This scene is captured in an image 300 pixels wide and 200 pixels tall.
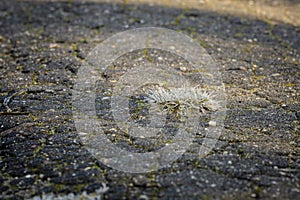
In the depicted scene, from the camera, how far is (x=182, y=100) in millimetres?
2562

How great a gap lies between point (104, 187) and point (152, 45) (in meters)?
1.62

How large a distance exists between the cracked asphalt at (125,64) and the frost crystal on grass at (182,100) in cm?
13

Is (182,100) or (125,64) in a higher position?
(125,64)

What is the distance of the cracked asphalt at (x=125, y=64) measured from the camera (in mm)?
1953

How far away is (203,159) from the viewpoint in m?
2.11

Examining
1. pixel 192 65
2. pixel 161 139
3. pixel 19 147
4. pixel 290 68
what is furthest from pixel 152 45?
pixel 19 147

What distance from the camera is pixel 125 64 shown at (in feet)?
10.2

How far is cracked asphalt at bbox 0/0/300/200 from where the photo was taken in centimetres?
195

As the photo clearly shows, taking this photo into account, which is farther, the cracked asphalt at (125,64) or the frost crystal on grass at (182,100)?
the frost crystal on grass at (182,100)

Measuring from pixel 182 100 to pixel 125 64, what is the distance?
0.68 metres

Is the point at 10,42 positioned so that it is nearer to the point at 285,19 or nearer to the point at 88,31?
the point at 88,31

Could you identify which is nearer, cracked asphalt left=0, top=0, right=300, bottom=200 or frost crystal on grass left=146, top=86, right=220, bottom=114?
cracked asphalt left=0, top=0, right=300, bottom=200

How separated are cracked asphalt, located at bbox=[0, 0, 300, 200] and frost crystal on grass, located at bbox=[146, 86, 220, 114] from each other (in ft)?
0.42

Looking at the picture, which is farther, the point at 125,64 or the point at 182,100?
the point at 125,64
